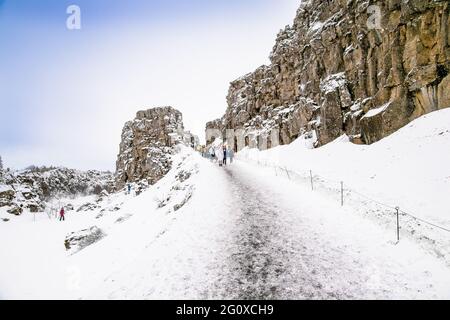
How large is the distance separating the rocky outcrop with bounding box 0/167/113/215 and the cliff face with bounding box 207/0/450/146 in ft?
199

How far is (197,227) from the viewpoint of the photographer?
1039cm

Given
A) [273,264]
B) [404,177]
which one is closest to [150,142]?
[404,177]

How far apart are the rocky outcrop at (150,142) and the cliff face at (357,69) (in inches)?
1117

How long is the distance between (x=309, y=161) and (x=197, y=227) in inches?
827

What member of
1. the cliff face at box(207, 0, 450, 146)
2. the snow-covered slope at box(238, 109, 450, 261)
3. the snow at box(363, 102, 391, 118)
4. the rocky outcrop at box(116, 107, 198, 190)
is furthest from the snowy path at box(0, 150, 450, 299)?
the rocky outcrop at box(116, 107, 198, 190)

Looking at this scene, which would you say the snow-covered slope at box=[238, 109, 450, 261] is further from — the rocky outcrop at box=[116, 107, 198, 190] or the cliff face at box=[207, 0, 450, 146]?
the rocky outcrop at box=[116, 107, 198, 190]

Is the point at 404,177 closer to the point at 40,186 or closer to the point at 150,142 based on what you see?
the point at 150,142

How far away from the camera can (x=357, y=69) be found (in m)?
28.9

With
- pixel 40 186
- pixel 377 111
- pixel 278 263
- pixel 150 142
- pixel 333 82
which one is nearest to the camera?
pixel 278 263

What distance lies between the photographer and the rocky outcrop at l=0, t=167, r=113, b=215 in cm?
6719

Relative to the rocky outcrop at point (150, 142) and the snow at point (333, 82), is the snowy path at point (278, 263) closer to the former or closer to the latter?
the snow at point (333, 82)

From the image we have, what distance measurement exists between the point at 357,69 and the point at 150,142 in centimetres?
5820
